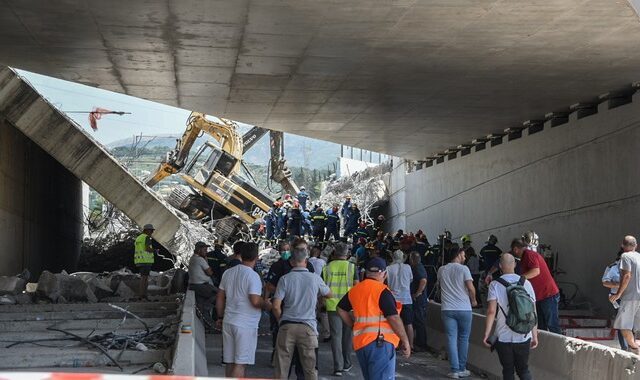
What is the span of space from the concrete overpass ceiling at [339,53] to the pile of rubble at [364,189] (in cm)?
2059

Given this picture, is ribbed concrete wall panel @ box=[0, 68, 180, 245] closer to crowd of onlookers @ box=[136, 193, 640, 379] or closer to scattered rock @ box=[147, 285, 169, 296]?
scattered rock @ box=[147, 285, 169, 296]

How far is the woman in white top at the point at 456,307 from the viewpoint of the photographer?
13.1 m

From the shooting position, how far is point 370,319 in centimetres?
852

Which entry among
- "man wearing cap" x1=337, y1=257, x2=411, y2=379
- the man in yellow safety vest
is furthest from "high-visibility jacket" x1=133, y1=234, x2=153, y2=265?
"man wearing cap" x1=337, y1=257, x2=411, y2=379

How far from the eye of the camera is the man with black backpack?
962cm

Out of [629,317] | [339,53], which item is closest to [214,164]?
[339,53]

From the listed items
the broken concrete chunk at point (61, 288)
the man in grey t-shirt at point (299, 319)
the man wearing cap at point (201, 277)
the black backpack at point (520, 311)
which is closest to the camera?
the black backpack at point (520, 311)

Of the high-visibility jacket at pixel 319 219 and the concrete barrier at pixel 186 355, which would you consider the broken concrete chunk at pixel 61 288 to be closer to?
the concrete barrier at pixel 186 355

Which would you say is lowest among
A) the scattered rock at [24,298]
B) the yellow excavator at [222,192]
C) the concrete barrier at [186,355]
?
the concrete barrier at [186,355]

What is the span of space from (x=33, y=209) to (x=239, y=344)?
22.8 meters

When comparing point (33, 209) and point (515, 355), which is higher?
point (33, 209)

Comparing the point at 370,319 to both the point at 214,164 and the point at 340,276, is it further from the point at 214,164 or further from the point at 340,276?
the point at 214,164

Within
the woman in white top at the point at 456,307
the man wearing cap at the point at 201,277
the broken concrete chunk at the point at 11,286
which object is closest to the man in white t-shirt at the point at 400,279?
the woman in white top at the point at 456,307

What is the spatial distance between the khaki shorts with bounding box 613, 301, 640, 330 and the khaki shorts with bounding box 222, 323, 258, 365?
15.9 feet
